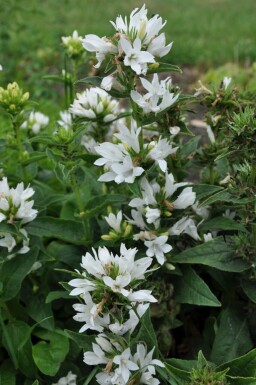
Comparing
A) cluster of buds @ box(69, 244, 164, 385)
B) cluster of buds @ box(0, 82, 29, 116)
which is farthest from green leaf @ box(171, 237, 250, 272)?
cluster of buds @ box(0, 82, 29, 116)

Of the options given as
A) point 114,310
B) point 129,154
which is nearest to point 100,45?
point 129,154

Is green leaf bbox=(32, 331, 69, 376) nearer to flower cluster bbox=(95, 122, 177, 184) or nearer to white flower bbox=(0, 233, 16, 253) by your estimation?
white flower bbox=(0, 233, 16, 253)

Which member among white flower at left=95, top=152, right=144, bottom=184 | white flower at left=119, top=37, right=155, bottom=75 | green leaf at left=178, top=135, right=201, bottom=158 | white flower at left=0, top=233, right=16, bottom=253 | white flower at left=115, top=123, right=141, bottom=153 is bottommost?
white flower at left=0, top=233, right=16, bottom=253

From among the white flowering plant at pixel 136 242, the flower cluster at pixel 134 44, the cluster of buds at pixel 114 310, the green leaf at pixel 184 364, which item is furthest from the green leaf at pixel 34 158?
the green leaf at pixel 184 364

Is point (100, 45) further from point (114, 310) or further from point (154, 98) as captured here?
point (114, 310)

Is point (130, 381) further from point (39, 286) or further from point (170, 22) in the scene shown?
point (170, 22)

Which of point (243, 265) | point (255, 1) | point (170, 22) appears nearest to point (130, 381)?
point (243, 265)
